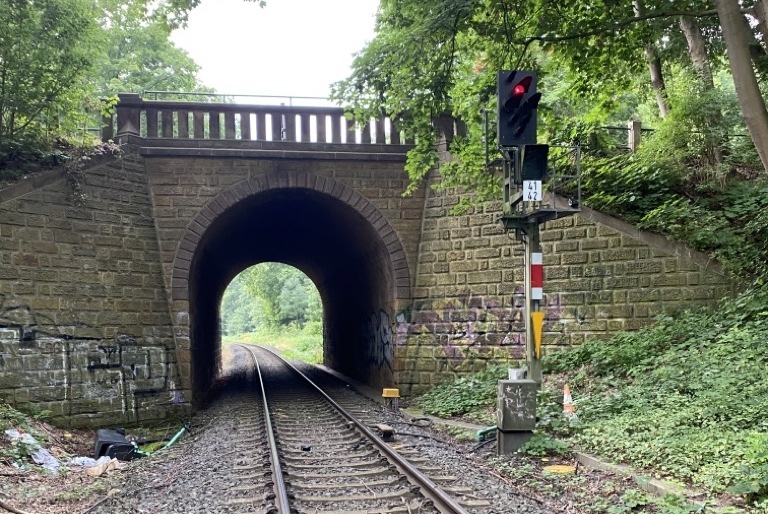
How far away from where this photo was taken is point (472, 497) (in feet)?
17.9

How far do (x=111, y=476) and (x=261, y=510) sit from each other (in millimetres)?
2752

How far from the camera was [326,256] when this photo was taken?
64.3 feet

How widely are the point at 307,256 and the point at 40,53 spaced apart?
1272 cm

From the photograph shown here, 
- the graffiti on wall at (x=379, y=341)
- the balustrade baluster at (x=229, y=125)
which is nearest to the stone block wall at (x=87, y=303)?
the balustrade baluster at (x=229, y=125)

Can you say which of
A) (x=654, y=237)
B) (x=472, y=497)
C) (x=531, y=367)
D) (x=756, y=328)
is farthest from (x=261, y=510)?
(x=654, y=237)

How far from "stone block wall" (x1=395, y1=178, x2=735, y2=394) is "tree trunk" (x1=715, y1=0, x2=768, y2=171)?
14.2 ft

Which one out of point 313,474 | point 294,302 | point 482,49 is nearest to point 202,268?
point 482,49

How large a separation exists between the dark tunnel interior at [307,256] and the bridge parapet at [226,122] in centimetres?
127

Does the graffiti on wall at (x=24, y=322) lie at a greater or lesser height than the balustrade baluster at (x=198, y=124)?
lesser

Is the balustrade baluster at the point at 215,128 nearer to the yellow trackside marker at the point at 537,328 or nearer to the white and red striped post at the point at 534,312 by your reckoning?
the white and red striped post at the point at 534,312

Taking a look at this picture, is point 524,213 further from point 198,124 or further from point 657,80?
point 657,80

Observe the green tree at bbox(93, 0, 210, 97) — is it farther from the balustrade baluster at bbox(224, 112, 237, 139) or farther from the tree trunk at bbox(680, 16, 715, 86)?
the tree trunk at bbox(680, 16, 715, 86)

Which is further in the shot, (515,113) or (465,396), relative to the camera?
(465,396)

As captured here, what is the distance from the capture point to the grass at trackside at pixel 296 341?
33.7 m
